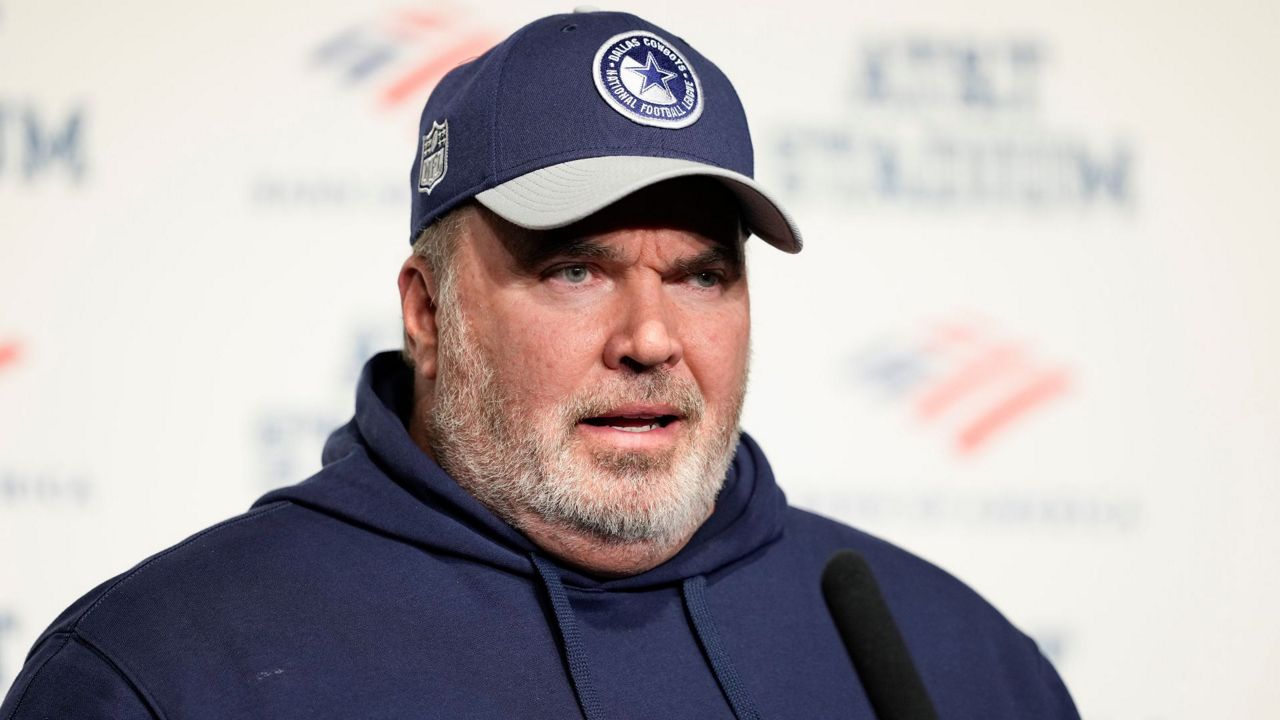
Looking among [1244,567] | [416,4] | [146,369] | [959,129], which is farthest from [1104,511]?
[146,369]

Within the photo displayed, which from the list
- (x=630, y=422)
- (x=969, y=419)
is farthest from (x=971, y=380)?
(x=630, y=422)

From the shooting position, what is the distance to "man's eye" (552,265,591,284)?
150cm

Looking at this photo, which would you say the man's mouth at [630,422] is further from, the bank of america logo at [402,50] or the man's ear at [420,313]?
the bank of america logo at [402,50]

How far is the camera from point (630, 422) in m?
1.50

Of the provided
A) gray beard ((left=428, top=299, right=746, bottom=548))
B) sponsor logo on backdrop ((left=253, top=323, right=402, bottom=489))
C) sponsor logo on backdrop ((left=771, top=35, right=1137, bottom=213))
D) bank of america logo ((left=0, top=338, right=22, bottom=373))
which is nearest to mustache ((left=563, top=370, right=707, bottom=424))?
gray beard ((left=428, top=299, right=746, bottom=548))

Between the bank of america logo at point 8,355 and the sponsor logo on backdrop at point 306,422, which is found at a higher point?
the bank of america logo at point 8,355

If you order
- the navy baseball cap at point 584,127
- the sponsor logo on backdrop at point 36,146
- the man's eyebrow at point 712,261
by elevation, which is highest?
the sponsor logo on backdrop at point 36,146

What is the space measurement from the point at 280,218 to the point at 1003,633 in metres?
1.50

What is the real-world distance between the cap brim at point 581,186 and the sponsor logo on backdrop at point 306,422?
3.75ft

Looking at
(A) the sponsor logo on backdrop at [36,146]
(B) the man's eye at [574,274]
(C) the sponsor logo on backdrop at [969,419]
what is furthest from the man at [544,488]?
(A) the sponsor logo on backdrop at [36,146]

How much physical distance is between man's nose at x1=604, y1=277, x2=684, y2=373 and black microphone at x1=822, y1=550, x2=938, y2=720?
0.27m

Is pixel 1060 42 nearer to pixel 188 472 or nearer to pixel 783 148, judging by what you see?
pixel 783 148

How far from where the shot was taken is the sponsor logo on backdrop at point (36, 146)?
253 cm

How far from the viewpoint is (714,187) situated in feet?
5.10
